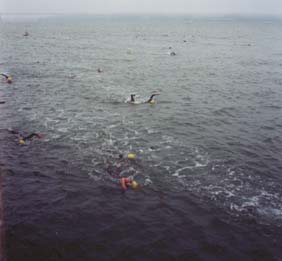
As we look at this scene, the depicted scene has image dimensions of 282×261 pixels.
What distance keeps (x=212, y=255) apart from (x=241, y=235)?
2404 mm

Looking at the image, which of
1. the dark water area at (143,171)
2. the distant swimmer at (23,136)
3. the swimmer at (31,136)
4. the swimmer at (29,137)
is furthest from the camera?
the swimmer at (31,136)

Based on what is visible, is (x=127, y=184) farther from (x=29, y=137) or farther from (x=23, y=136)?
(x=23, y=136)

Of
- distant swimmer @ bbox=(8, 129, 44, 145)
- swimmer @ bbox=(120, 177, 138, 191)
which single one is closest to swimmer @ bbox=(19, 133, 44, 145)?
distant swimmer @ bbox=(8, 129, 44, 145)

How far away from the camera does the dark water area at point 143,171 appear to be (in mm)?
17891

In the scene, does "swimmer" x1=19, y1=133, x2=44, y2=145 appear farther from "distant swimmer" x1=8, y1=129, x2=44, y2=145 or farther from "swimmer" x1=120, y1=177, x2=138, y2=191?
"swimmer" x1=120, y1=177, x2=138, y2=191

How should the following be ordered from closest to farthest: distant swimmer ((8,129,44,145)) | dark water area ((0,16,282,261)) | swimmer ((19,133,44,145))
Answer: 1. dark water area ((0,16,282,261))
2. swimmer ((19,133,44,145))
3. distant swimmer ((8,129,44,145))

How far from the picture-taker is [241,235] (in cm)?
1836

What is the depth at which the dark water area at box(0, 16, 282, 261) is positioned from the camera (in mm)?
17891

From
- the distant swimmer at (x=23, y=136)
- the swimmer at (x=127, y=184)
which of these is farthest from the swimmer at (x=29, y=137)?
the swimmer at (x=127, y=184)

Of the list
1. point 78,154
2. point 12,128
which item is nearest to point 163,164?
point 78,154

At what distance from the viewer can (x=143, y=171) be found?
24516mm

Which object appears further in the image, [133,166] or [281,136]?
[281,136]

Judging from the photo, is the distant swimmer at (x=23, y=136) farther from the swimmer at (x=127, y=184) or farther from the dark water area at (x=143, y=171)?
the swimmer at (x=127, y=184)

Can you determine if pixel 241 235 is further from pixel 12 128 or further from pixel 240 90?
pixel 240 90
